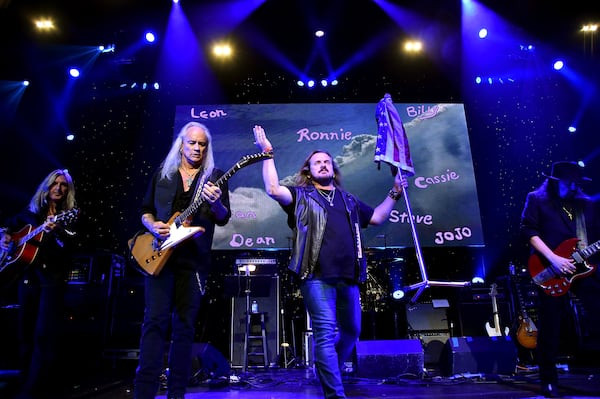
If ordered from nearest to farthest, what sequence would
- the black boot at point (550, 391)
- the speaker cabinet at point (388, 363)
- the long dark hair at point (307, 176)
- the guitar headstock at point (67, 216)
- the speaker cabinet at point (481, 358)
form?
the long dark hair at point (307, 176)
the black boot at point (550, 391)
the guitar headstock at point (67, 216)
the speaker cabinet at point (388, 363)
the speaker cabinet at point (481, 358)

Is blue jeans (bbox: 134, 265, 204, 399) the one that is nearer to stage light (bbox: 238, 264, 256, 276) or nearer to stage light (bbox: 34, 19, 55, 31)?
stage light (bbox: 238, 264, 256, 276)

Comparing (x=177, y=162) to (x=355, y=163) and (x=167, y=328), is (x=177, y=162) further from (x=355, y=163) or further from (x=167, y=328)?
(x=355, y=163)

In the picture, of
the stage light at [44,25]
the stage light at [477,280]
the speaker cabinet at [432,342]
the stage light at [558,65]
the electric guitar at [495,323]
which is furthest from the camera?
the stage light at [558,65]

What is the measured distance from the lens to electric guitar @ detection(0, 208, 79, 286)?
13.5 ft

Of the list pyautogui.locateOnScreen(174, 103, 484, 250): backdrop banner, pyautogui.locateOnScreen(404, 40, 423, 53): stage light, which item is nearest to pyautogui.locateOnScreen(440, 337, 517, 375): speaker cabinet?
pyautogui.locateOnScreen(174, 103, 484, 250): backdrop banner

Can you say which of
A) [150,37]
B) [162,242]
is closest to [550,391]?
[162,242]

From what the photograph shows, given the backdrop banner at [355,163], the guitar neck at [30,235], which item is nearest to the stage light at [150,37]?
the backdrop banner at [355,163]

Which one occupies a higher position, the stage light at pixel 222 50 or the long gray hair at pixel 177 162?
the stage light at pixel 222 50

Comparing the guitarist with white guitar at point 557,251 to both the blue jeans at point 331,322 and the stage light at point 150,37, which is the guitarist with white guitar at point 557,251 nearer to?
the blue jeans at point 331,322

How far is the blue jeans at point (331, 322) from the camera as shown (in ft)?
9.24

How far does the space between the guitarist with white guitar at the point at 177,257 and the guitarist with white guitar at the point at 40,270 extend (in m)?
1.71

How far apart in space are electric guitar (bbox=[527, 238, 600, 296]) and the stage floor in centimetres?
97

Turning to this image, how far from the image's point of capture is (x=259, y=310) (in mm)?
7102

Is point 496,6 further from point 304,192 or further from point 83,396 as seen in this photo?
point 83,396
